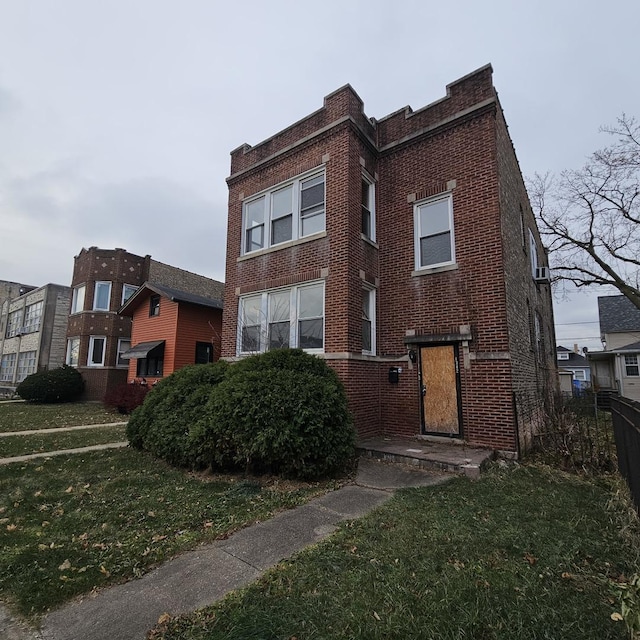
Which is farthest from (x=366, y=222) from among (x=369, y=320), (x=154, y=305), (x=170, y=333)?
(x=154, y=305)

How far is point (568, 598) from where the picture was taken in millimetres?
2701

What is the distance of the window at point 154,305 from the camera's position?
17306 mm

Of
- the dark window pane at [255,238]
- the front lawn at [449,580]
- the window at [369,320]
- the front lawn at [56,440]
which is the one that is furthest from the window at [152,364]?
the front lawn at [449,580]

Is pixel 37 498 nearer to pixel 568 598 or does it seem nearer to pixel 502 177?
pixel 568 598

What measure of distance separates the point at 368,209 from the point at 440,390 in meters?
5.03

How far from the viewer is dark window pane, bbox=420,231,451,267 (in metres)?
8.73

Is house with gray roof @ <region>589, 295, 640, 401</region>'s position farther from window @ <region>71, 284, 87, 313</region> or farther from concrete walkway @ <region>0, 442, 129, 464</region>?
window @ <region>71, 284, 87, 313</region>

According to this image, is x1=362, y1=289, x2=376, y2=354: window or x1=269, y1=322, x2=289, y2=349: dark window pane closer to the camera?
x1=362, y1=289, x2=376, y2=354: window

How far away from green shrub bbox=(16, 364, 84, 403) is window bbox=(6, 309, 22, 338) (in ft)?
47.3

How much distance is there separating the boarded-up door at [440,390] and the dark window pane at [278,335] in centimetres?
351

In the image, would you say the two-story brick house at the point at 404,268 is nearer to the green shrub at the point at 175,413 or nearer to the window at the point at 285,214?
the window at the point at 285,214

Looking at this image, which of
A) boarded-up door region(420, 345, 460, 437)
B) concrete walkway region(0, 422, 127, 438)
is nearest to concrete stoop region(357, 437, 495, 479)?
boarded-up door region(420, 345, 460, 437)

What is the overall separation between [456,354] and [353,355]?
2.29 metres

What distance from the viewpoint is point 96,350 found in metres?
21.5
